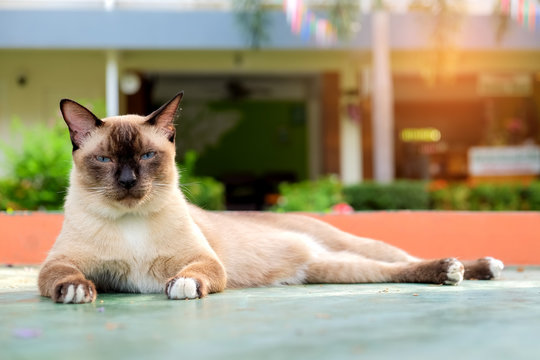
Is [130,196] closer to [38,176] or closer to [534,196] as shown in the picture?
[38,176]

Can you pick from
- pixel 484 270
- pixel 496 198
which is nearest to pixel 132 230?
pixel 484 270

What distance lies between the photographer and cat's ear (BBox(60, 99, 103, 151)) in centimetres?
345

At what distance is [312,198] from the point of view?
9.53 meters

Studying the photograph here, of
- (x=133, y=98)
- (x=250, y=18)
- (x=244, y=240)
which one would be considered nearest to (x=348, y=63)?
(x=250, y=18)

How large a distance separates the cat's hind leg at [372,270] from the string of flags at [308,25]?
25.1 feet

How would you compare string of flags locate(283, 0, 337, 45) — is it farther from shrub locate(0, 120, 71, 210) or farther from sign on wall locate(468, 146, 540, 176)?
shrub locate(0, 120, 71, 210)

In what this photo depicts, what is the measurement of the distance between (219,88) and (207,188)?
944 centimetres

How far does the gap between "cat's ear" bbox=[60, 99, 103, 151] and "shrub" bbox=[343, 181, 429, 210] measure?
738cm

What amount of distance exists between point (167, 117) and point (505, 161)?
12.0 meters

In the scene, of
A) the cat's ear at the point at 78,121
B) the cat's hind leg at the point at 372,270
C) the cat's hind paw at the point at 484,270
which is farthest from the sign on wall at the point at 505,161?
the cat's ear at the point at 78,121

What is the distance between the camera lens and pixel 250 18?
11.9 meters

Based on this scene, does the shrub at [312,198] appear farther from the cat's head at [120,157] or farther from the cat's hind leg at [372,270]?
the cat's head at [120,157]

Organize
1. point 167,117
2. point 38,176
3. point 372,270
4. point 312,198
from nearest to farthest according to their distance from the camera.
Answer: point 167,117 → point 372,270 → point 38,176 → point 312,198

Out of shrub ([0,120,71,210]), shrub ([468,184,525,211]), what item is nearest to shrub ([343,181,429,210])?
shrub ([468,184,525,211])
